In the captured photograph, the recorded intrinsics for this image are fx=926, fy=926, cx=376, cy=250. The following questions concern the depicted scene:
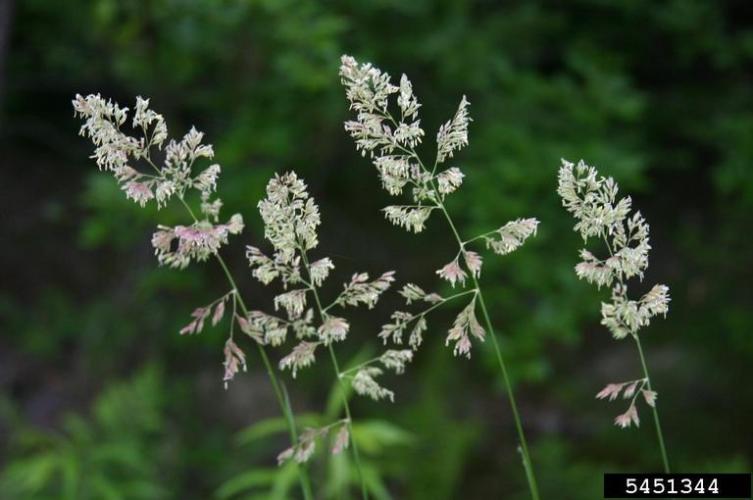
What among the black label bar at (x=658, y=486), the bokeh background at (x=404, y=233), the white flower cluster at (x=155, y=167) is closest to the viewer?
the white flower cluster at (x=155, y=167)

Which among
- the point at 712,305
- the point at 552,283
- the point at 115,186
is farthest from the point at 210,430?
the point at 712,305

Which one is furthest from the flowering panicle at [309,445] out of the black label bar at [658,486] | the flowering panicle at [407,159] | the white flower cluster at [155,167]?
the black label bar at [658,486]

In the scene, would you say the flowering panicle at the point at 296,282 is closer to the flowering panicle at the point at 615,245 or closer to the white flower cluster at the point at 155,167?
the white flower cluster at the point at 155,167

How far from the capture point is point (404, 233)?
208 inches

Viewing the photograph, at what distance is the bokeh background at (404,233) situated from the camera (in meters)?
3.69

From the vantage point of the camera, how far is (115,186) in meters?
3.69

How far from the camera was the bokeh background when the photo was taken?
145 inches

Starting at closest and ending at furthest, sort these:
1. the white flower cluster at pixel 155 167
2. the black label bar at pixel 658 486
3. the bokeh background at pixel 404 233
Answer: the white flower cluster at pixel 155 167 → the black label bar at pixel 658 486 → the bokeh background at pixel 404 233

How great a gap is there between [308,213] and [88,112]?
300 mm

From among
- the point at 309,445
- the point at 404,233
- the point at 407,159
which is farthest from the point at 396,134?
the point at 404,233

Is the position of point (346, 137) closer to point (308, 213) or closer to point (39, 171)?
point (39, 171)

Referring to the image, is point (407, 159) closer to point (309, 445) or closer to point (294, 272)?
point (294, 272)

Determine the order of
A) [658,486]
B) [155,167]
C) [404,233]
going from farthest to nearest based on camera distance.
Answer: [404,233] → [658,486] → [155,167]

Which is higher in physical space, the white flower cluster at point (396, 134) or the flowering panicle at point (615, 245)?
the white flower cluster at point (396, 134)
